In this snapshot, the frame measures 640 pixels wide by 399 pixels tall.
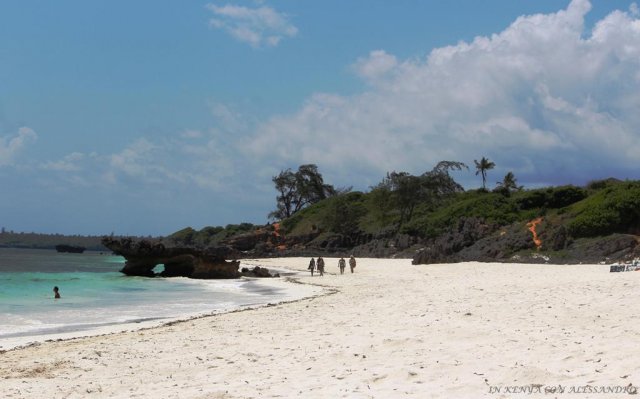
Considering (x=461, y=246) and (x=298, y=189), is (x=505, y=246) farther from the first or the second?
(x=298, y=189)

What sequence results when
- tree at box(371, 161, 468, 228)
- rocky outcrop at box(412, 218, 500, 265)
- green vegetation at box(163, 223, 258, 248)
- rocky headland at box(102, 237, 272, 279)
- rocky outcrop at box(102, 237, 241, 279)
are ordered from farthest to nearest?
green vegetation at box(163, 223, 258, 248) → tree at box(371, 161, 468, 228) → rocky outcrop at box(102, 237, 241, 279) → rocky outcrop at box(412, 218, 500, 265) → rocky headland at box(102, 237, 272, 279)

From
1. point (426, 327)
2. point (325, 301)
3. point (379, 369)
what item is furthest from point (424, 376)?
point (325, 301)

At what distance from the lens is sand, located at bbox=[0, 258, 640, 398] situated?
7.09 metres

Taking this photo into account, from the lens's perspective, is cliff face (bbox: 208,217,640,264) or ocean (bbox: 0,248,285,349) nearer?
ocean (bbox: 0,248,285,349)

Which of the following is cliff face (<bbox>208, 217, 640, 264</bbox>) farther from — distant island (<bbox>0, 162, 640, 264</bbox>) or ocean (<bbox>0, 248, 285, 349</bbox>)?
ocean (<bbox>0, 248, 285, 349</bbox>)

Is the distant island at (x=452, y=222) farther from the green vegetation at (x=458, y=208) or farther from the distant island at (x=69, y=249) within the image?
the distant island at (x=69, y=249)

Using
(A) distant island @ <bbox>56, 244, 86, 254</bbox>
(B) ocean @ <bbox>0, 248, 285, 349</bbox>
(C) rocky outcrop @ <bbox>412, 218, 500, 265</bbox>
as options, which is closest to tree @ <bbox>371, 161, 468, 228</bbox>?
(C) rocky outcrop @ <bbox>412, 218, 500, 265</bbox>

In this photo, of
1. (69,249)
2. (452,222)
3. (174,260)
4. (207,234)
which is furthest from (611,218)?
(69,249)

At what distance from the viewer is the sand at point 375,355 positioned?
7094 millimetres

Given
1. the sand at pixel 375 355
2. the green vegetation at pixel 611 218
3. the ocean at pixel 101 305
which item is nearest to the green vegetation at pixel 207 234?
the green vegetation at pixel 611 218

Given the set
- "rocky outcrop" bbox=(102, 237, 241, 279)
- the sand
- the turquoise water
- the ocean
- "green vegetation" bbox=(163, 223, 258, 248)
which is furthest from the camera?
"green vegetation" bbox=(163, 223, 258, 248)

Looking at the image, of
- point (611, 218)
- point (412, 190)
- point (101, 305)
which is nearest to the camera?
point (101, 305)

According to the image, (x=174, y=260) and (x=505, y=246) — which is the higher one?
(x=505, y=246)

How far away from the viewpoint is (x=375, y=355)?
9258mm
